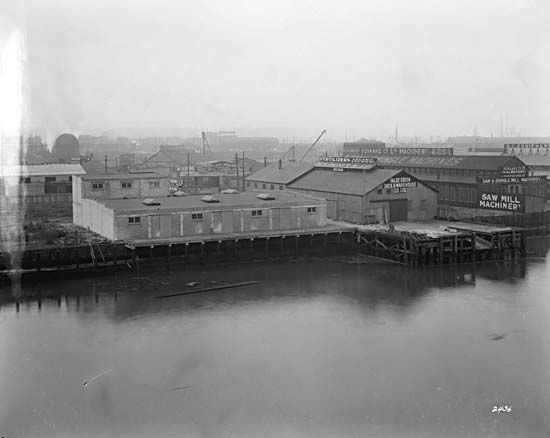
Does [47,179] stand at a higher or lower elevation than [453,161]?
lower

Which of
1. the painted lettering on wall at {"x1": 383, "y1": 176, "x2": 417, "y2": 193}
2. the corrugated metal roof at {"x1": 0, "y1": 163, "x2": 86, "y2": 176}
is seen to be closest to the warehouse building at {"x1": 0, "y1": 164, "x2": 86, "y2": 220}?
the corrugated metal roof at {"x1": 0, "y1": 163, "x2": 86, "y2": 176}

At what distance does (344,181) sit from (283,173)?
8655 millimetres

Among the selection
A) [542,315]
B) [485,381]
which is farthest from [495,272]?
[485,381]

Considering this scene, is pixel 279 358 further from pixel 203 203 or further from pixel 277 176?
pixel 277 176

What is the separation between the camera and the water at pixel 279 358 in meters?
14.5

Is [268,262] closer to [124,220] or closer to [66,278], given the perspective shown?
[124,220]

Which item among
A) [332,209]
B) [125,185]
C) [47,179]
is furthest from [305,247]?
[47,179]

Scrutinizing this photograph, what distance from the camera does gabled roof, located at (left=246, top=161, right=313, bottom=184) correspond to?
147 feet

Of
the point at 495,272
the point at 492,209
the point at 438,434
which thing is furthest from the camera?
the point at 492,209

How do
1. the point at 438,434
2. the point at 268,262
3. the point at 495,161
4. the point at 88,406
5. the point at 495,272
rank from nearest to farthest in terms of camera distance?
the point at 438,434, the point at 88,406, the point at 495,272, the point at 268,262, the point at 495,161

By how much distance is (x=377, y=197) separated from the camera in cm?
3581

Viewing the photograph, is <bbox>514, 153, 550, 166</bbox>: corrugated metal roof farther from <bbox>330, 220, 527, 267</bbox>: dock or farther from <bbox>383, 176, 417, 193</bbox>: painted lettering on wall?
<bbox>330, 220, 527, 267</bbox>: dock

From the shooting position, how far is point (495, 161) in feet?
145

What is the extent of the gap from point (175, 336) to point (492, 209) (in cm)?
→ 2286
